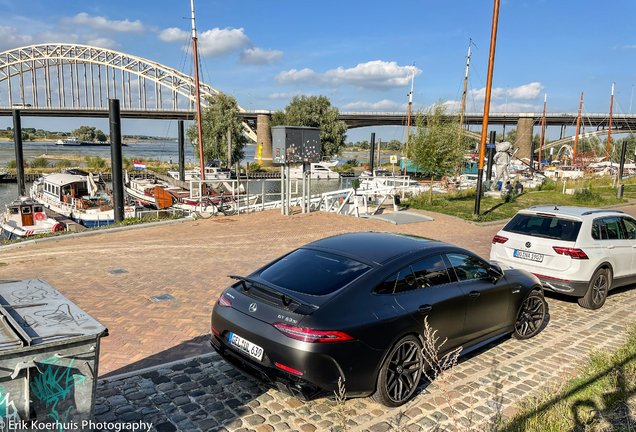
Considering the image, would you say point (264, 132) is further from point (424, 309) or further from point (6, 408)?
point (6, 408)

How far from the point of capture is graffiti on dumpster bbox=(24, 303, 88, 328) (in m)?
2.83

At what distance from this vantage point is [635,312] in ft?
24.1

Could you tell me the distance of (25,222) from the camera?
2066 cm

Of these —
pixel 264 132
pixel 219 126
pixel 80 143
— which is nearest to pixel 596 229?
pixel 219 126

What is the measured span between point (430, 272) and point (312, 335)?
1745 millimetres

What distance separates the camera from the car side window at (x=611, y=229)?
7449 mm

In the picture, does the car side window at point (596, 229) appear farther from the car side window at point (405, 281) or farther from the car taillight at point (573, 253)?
the car side window at point (405, 281)

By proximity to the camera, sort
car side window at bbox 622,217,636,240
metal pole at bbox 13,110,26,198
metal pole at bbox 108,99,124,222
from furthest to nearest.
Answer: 1. metal pole at bbox 13,110,26,198
2. metal pole at bbox 108,99,124,222
3. car side window at bbox 622,217,636,240

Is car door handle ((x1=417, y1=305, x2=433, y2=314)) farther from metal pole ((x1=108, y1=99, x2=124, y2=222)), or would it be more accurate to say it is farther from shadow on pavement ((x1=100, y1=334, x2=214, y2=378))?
metal pole ((x1=108, y1=99, x2=124, y2=222))

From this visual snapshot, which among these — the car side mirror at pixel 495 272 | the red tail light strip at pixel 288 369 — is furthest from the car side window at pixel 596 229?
the red tail light strip at pixel 288 369

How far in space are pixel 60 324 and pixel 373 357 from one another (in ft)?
8.14

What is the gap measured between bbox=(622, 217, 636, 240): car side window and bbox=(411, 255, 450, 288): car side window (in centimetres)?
529

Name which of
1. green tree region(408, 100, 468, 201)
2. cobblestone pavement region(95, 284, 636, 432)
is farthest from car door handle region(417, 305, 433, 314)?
green tree region(408, 100, 468, 201)

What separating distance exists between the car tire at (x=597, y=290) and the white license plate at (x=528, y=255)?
0.87 m
